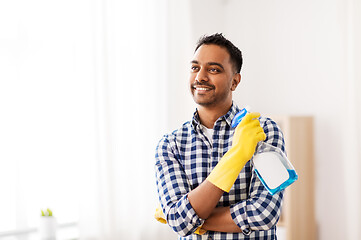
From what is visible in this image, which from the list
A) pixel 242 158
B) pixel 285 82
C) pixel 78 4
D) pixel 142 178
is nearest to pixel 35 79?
pixel 78 4

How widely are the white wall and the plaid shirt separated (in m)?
1.53

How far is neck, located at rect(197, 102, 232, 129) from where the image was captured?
1451mm

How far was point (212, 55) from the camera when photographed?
56.2 inches

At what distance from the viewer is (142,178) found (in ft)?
9.27

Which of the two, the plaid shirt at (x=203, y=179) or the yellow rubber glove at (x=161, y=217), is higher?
the plaid shirt at (x=203, y=179)

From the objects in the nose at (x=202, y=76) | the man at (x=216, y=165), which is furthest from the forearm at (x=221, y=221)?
the nose at (x=202, y=76)

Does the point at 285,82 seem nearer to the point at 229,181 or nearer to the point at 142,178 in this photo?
the point at 142,178

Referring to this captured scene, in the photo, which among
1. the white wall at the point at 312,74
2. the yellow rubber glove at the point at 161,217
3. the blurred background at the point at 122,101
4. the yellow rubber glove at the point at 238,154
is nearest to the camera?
the yellow rubber glove at the point at 238,154

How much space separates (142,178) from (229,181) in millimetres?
1631

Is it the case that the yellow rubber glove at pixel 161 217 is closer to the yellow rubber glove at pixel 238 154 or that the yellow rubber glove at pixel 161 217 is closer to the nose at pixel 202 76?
the yellow rubber glove at pixel 238 154

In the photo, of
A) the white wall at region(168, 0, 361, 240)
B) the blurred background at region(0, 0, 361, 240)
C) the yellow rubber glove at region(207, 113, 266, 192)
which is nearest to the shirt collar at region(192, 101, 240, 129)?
the yellow rubber glove at region(207, 113, 266, 192)

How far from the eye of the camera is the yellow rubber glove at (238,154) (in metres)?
1.25

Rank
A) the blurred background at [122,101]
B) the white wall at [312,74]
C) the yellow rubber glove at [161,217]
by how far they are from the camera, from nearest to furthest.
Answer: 1. the yellow rubber glove at [161,217]
2. the blurred background at [122,101]
3. the white wall at [312,74]

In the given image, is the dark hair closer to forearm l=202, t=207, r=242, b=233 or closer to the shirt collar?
the shirt collar
